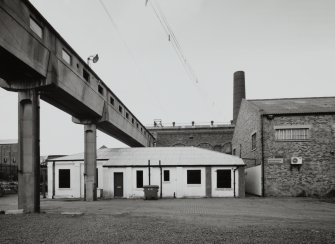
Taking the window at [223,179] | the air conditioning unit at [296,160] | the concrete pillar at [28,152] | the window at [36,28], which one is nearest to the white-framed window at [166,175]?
the window at [223,179]

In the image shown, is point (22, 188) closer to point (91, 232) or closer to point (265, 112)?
point (91, 232)

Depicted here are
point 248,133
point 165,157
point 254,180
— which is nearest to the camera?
point 165,157

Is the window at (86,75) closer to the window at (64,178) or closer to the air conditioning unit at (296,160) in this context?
the window at (64,178)

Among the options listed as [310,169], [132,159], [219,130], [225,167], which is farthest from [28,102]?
[219,130]

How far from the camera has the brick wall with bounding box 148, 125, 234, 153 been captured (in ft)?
153

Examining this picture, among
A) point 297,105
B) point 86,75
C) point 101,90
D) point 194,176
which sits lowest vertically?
point 194,176

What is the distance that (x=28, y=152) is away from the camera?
13945 millimetres

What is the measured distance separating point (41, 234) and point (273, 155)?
19.9m

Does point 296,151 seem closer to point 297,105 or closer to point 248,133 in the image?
point 297,105

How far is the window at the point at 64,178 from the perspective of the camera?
85.9 feet

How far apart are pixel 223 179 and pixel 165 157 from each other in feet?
17.3

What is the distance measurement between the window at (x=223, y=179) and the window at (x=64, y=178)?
12.6m

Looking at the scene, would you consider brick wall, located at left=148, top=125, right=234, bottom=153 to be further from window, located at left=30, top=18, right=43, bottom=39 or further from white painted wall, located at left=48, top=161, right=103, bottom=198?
window, located at left=30, top=18, right=43, bottom=39

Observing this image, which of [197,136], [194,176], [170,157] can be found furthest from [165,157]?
[197,136]
